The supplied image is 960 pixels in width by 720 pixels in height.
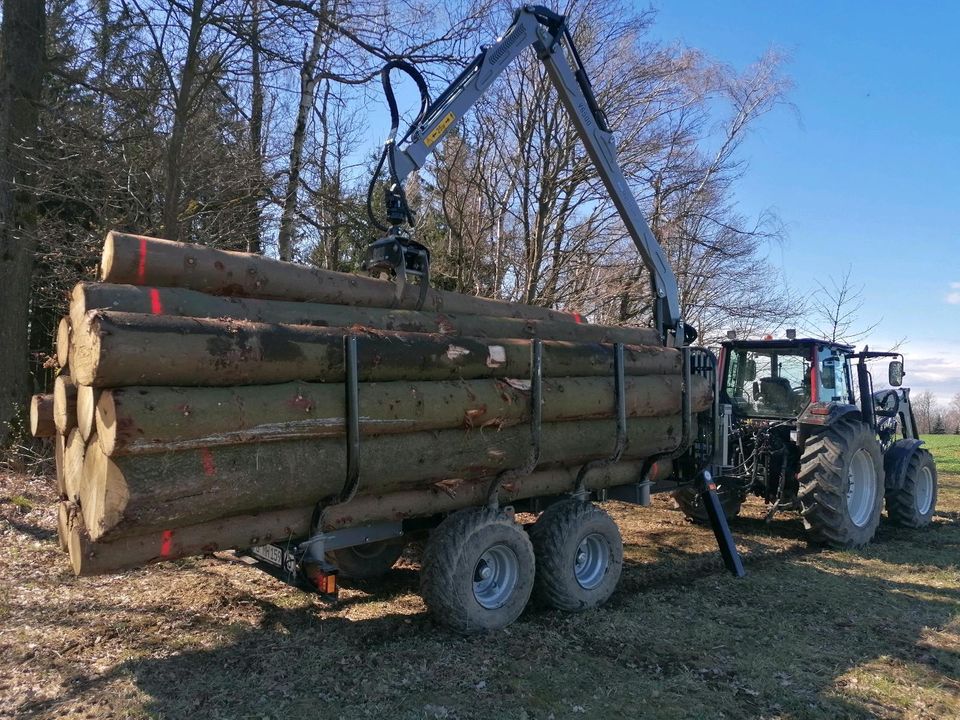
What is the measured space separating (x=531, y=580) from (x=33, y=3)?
35.6 feet

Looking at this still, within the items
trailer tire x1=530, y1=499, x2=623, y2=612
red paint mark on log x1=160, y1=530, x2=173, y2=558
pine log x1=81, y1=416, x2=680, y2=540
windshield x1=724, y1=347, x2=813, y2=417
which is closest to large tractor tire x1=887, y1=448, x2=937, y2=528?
windshield x1=724, y1=347, x2=813, y2=417

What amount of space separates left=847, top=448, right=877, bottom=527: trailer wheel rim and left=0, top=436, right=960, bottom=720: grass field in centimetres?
160

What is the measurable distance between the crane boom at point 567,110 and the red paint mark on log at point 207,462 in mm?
2403

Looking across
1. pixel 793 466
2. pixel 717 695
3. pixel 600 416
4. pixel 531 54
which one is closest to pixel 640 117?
pixel 531 54

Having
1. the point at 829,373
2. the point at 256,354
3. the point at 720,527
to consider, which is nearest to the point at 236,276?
the point at 256,354

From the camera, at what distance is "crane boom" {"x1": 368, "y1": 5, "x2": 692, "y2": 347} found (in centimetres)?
654

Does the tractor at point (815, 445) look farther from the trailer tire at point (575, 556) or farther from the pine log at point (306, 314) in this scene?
the pine log at point (306, 314)

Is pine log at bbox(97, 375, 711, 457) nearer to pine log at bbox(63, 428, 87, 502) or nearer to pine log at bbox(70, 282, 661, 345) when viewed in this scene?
pine log at bbox(70, 282, 661, 345)

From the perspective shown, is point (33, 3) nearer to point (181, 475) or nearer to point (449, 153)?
point (449, 153)

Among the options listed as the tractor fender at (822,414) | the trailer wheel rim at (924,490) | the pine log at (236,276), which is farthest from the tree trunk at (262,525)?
the trailer wheel rim at (924,490)

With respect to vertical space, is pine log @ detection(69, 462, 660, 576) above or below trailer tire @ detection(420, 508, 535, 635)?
above

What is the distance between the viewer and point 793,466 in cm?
929

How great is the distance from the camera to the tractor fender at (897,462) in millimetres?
10141

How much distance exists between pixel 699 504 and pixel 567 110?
5.45 m
